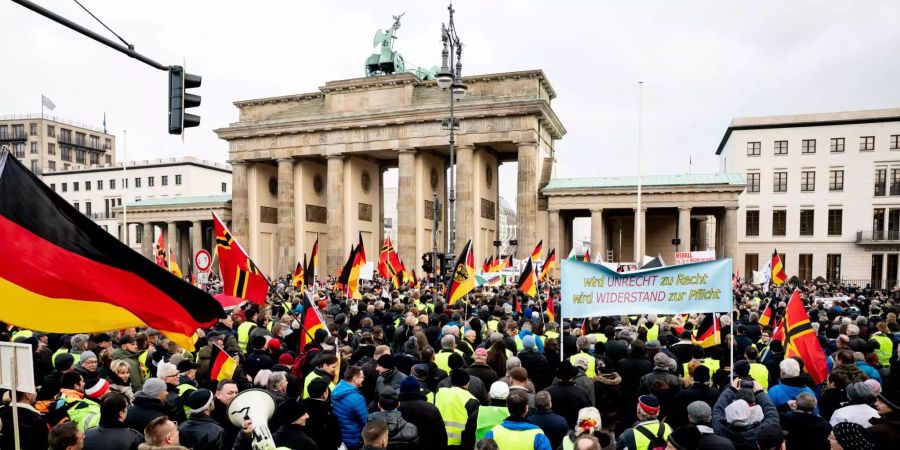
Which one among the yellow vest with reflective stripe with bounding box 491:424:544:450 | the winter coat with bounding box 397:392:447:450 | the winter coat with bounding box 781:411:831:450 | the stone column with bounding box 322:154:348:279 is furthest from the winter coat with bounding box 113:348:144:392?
the stone column with bounding box 322:154:348:279

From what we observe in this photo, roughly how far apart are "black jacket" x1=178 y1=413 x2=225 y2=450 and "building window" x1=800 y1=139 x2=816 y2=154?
193 feet

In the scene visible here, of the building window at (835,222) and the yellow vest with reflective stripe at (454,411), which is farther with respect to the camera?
the building window at (835,222)

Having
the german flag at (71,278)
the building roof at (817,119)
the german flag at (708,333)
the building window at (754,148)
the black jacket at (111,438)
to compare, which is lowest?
the german flag at (708,333)

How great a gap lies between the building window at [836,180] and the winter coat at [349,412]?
188 ft

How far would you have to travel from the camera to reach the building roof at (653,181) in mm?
42106

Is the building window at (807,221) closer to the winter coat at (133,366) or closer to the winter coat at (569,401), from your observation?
the winter coat at (569,401)

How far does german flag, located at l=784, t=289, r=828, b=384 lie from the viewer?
8.38 m

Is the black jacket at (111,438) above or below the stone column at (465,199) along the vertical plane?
below

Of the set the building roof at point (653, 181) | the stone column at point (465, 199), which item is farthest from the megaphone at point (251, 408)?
the building roof at point (653, 181)

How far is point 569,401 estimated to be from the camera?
21.4ft

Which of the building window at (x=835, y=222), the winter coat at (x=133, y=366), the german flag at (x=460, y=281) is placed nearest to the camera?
the winter coat at (x=133, y=366)

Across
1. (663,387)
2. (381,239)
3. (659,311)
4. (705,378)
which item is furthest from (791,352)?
(381,239)

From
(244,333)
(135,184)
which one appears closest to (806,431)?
(244,333)

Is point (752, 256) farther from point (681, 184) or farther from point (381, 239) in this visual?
point (381, 239)
